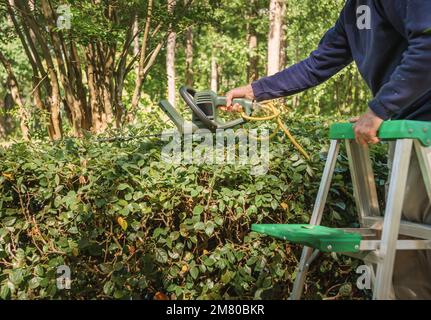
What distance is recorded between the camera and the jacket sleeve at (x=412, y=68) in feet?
6.66

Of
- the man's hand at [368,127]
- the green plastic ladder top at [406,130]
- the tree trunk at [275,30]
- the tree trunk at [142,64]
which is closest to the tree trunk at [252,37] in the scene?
the tree trunk at [275,30]

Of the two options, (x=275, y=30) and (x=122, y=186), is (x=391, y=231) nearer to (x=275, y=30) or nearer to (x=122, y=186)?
(x=122, y=186)

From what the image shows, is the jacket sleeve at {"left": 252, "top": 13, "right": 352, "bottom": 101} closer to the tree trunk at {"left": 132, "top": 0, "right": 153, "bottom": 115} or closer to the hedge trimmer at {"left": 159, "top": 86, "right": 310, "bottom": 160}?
the hedge trimmer at {"left": 159, "top": 86, "right": 310, "bottom": 160}

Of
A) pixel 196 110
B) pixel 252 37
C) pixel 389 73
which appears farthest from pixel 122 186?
pixel 252 37

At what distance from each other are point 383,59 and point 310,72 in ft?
1.80

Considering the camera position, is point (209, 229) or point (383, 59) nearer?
point (383, 59)

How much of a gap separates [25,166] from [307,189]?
1587mm

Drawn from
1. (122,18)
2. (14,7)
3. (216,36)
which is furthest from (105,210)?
(216,36)

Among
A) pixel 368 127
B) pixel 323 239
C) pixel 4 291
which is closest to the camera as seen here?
pixel 323 239

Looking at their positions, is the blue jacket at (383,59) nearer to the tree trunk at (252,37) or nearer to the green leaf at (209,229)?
the green leaf at (209,229)

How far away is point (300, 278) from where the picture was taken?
2.59 metres

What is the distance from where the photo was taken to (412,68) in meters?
2.06
